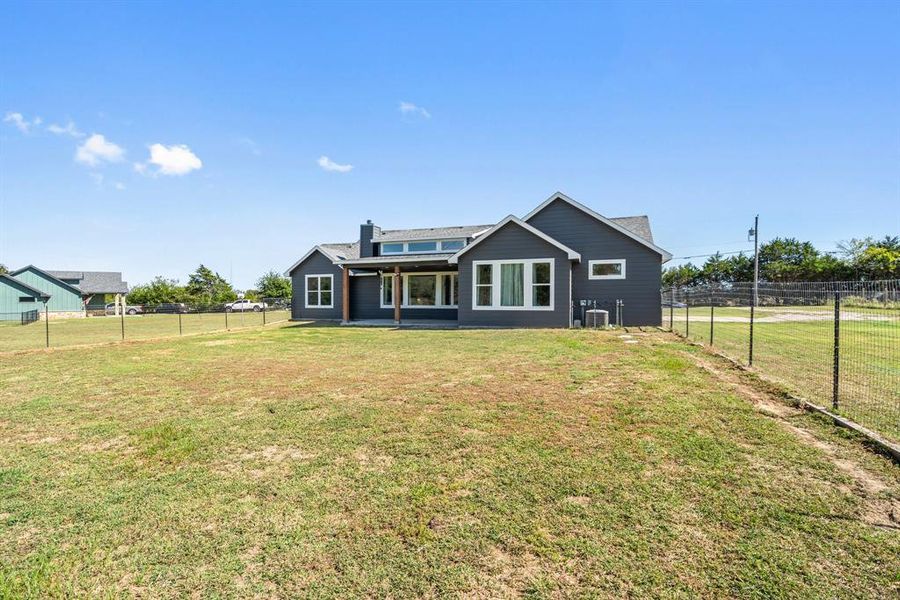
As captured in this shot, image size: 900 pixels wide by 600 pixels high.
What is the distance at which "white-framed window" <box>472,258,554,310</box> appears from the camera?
14883mm

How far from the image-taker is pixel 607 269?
650 inches

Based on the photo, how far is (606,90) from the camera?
44.4ft

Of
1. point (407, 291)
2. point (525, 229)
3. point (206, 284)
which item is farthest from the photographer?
point (206, 284)

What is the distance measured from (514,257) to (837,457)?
11980mm

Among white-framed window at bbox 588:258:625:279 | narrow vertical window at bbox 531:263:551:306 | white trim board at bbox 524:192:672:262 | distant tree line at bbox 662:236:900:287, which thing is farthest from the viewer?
distant tree line at bbox 662:236:900:287

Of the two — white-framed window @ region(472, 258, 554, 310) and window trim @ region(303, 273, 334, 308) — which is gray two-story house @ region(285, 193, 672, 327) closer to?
white-framed window @ region(472, 258, 554, 310)

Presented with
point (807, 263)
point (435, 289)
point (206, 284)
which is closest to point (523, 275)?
point (435, 289)

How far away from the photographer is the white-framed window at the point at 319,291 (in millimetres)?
21359

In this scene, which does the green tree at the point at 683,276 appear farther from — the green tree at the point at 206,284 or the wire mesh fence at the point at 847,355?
the green tree at the point at 206,284

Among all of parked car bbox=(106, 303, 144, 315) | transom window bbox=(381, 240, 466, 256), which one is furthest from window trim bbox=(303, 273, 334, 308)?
parked car bbox=(106, 303, 144, 315)

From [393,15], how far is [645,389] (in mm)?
12233

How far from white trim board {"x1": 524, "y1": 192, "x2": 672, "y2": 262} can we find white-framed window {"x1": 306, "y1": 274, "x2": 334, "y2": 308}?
11005 millimetres

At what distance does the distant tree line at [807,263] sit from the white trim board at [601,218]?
37971 millimetres

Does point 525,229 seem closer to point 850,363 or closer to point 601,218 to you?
point 601,218
